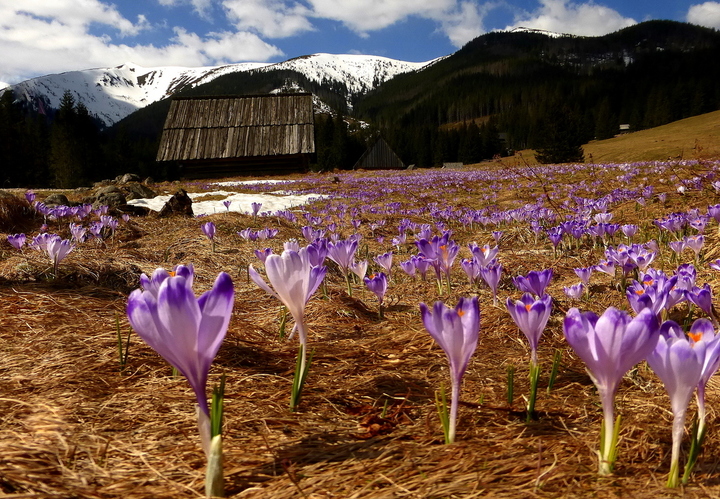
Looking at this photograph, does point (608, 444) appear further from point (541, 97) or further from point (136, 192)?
point (541, 97)

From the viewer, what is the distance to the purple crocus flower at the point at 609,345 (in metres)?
0.91

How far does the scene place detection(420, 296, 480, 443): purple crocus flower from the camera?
1.06 m

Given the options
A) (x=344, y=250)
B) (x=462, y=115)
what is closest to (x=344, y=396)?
(x=344, y=250)

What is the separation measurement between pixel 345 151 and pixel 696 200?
56.3 m

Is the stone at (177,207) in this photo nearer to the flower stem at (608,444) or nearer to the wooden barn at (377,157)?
the flower stem at (608,444)

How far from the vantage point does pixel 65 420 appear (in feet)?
3.71

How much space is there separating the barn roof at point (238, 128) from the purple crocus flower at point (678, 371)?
2568 cm

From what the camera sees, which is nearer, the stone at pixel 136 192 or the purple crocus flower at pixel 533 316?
the purple crocus flower at pixel 533 316

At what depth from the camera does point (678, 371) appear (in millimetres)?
945

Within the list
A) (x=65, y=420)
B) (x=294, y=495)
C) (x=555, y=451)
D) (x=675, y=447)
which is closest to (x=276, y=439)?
(x=294, y=495)

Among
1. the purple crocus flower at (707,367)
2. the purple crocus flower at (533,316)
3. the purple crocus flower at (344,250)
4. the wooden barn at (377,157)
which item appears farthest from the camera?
the wooden barn at (377,157)

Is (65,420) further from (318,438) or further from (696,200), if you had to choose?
(696,200)

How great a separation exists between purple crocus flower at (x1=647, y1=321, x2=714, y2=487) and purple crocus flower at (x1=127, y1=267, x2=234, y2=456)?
921 mm

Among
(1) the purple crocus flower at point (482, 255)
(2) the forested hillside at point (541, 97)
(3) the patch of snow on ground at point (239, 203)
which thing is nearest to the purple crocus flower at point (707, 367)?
(1) the purple crocus flower at point (482, 255)
